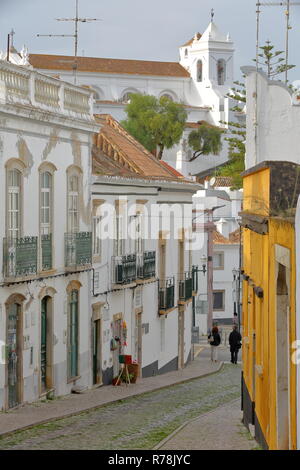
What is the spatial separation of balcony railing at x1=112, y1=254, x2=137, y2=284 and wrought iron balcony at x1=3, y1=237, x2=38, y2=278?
17.7ft

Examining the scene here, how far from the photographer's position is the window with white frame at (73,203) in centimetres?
2289

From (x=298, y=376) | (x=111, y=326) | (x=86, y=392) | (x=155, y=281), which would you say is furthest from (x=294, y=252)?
Answer: (x=155, y=281)

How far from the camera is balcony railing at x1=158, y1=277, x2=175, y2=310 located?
98.7 feet

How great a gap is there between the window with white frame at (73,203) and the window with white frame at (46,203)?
1157mm

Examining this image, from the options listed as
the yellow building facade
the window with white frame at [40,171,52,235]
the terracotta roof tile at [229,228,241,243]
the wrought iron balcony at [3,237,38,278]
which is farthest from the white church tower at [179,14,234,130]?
the yellow building facade

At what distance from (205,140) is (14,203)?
3151 inches

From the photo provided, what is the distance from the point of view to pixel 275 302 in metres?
12.0

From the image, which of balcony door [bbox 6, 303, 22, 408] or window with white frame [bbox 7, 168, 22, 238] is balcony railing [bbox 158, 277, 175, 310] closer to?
balcony door [bbox 6, 303, 22, 408]

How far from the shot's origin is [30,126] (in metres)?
20.4

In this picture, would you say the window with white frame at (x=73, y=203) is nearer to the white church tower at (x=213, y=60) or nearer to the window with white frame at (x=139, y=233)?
the window with white frame at (x=139, y=233)

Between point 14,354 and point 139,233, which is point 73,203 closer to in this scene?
point 14,354

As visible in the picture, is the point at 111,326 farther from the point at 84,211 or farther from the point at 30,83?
the point at 30,83

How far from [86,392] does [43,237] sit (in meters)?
3.53

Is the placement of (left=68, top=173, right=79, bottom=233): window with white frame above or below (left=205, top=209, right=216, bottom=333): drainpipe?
above
